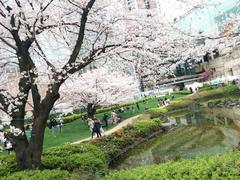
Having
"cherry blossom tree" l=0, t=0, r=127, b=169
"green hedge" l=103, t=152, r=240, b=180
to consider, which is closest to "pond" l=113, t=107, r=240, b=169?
"cherry blossom tree" l=0, t=0, r=127, b=169

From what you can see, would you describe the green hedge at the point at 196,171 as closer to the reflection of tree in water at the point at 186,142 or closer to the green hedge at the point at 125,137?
the reflection of tree in water at the point at 186,142

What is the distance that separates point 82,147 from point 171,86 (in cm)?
6785

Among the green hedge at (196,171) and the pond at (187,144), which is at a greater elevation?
the green hedge at (196,171)

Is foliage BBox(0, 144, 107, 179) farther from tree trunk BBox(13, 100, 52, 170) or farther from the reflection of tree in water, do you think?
the reflection of tree in water

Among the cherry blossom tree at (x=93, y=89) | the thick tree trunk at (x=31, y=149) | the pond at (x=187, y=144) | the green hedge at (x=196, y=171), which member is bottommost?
the pond at (x=187, y=144)

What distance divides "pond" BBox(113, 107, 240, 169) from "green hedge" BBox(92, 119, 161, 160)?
0.74m

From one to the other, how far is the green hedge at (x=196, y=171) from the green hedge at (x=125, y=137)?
11125 mm

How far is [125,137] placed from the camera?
25.0 m

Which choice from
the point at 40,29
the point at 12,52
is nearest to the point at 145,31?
the point at 40,29

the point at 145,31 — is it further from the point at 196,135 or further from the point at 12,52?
the point at 196,135

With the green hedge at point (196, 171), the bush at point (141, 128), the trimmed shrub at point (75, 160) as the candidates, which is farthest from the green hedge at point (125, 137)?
the green hedge at point (196, 171)

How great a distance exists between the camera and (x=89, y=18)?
13.1 m

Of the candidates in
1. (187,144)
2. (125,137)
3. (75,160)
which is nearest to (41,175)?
(75,160)

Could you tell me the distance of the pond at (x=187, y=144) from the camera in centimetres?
1931
